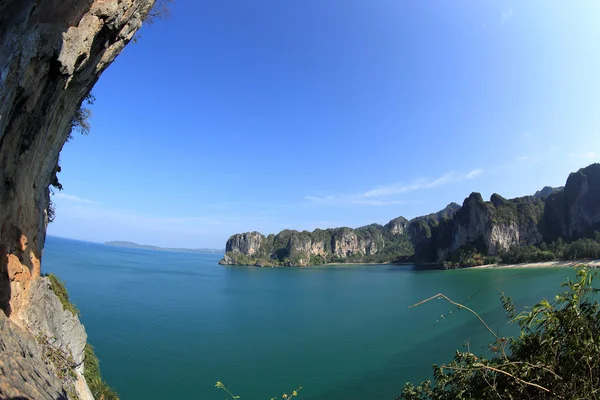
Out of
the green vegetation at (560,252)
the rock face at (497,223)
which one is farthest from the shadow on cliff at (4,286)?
the rock face at (497,223)

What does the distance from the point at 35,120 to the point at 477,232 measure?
119 meters

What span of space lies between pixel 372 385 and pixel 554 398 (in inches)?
615

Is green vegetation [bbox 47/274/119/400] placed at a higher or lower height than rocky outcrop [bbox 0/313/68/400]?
lower

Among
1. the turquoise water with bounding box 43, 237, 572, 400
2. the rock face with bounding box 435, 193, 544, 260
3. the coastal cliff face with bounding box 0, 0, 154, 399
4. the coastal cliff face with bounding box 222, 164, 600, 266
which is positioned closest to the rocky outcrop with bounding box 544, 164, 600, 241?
the coastal cliff face with bounding box 222, 164, 600, 266

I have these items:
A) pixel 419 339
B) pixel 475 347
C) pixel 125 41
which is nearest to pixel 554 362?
pixel 125 41

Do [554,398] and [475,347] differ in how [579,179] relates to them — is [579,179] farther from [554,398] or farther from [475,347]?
[554,398]

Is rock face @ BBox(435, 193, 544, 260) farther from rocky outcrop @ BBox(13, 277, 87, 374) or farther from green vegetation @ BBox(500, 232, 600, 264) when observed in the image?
rocky outcrop @ BBox(13, 277, 87, 374)

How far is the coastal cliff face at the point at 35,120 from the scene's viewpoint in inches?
173

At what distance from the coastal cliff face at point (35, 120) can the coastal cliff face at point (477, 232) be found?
108310 millimetres

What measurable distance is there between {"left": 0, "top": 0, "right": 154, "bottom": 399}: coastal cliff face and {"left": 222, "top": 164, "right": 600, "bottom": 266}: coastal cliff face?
108 m

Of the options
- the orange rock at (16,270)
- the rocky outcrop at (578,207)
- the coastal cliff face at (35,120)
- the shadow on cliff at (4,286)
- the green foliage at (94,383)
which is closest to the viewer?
the coastal cliff face at (35,120)

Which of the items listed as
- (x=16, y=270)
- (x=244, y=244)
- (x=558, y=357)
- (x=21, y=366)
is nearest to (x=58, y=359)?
(x=16, y=270)

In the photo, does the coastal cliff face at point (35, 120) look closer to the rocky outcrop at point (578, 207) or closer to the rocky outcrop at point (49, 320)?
the rocky outcrop at point (49, 320)

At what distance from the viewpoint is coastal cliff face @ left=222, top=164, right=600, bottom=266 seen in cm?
8819
